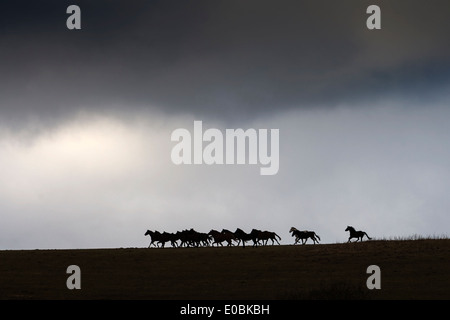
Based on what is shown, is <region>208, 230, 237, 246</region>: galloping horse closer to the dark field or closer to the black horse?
the black horse

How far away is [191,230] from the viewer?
57.7 metres

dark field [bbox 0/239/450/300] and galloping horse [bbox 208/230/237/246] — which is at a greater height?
galloping horse [bbox 208/230/237/246]

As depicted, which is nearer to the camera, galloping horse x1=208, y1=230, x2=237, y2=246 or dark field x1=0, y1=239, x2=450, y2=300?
dark field x1=0, y1=239, x2=450, y2=300

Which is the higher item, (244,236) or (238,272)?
(244,236)

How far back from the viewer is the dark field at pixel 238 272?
33750 millimetres

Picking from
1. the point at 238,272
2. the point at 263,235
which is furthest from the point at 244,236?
the point at 238,272

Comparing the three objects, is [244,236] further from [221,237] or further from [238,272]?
[238,272]

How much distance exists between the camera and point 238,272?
4056cm

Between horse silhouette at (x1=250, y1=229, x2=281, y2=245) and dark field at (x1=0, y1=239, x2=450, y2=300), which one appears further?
horse silhouette at (x1=250, y1=229, x2=281, y2=245)

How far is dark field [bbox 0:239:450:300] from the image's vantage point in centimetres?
3375
